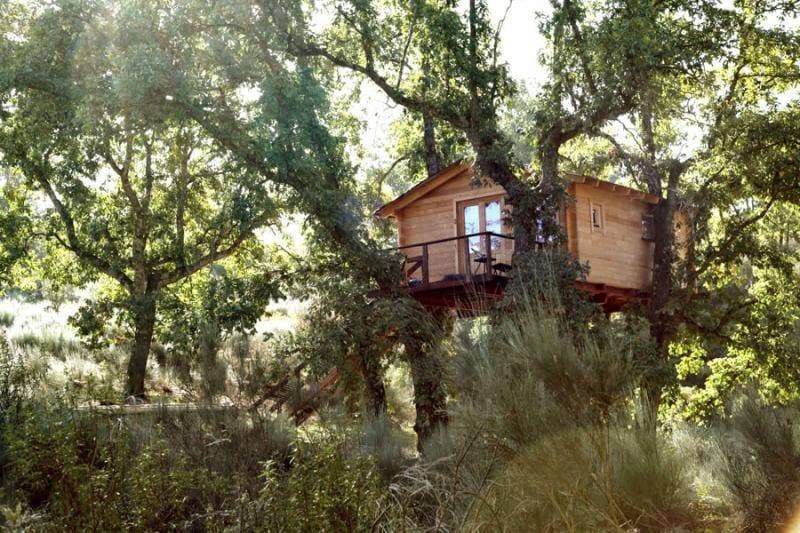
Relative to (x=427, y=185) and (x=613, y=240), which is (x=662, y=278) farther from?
(x=427, y=185)

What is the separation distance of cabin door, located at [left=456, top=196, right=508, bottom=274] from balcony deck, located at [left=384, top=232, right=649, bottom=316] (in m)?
0.02

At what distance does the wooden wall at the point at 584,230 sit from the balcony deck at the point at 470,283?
0.24 meters

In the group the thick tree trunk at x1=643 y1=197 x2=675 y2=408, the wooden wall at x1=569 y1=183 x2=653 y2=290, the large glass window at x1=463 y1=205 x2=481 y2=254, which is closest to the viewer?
the thick tree trunk at x1=643 y1=197 x2=675 y2=408

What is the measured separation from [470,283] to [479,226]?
4110 mm

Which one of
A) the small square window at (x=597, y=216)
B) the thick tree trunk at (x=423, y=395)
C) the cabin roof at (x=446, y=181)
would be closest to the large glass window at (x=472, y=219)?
the cabin roof at (x=446, y=181)

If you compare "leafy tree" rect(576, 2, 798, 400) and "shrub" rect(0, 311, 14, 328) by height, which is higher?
"leafy tree" rect(576, 2, 798, 400)

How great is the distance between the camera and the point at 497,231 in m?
20.6

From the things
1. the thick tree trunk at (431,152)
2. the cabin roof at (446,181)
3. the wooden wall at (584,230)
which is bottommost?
the wooden wall at (584,230)

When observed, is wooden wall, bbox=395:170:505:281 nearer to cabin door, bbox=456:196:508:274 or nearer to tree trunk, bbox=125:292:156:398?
cabin door, bbox=456:196:508:274

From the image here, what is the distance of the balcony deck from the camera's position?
1802 cm

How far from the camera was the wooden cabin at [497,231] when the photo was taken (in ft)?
65.8

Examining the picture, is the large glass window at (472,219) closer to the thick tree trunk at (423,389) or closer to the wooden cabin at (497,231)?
the wooden cabin at (497,231)

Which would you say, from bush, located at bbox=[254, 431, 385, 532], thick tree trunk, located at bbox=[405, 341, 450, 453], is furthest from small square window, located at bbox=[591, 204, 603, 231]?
bush, located at bbox=[254, 431, 385, 532]

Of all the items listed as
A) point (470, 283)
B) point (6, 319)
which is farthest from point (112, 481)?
point (6, 319)
